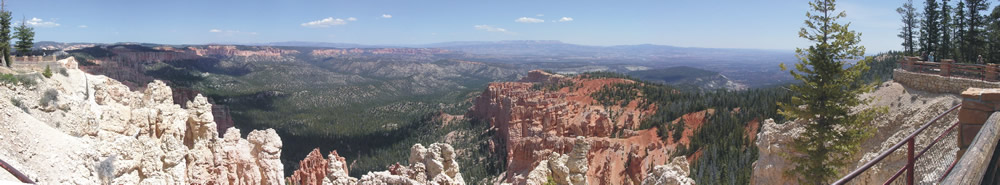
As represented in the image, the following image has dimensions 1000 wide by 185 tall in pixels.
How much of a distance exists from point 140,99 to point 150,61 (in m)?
143

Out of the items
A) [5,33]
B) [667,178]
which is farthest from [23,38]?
[667,178]

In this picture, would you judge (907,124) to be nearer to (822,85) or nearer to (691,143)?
(822,85)

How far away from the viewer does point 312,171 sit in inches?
858

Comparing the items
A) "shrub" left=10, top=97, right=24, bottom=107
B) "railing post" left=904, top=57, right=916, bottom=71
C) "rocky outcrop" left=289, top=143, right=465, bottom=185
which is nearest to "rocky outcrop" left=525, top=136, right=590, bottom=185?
"rocky outcrop" left=289, top=143, right=465, bottom=185

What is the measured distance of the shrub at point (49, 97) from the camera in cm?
1933

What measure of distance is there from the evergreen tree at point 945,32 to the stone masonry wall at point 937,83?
84.2 ft

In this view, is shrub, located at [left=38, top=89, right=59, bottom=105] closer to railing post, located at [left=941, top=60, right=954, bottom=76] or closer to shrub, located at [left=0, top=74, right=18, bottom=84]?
shrub, located at [left=0, top=74, right=18, bottom=84]

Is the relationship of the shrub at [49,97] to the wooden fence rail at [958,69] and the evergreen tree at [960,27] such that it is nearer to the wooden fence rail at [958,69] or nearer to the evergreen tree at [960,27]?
the wooden fence rail at [958,69]

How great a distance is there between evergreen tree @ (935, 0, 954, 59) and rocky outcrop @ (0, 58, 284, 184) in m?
44.4

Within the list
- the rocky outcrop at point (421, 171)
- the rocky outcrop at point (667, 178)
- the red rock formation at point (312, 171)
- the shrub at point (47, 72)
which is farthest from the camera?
the shrub at point (47, 72)

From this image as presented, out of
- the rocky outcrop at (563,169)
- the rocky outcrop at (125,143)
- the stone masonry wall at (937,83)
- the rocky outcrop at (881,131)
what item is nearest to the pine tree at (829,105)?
the rocky outcrop at (881,131)

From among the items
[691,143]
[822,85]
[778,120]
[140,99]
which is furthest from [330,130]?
[822,85]

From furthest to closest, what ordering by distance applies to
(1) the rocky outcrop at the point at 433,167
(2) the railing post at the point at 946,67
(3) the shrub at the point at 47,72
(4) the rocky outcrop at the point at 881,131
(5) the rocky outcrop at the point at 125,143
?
1. (3) the shrub at the point at 47,72
2. (2) the railing post at the point at 946,67
3. (1) the rocky outcrop at the point at 433,167
4. (5) the rocky outcrop at the point at 125,143
5. (4) the rocky outcrop at the point at 881,131

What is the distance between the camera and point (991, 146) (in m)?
4.02
